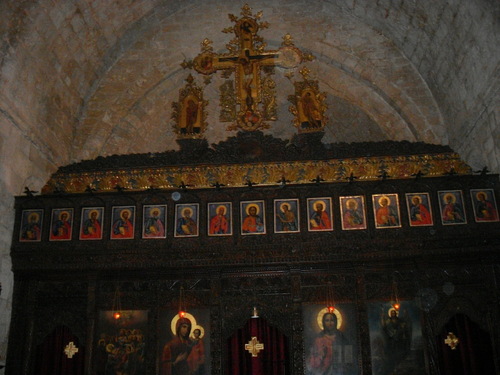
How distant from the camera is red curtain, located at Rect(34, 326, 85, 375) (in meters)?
9.27

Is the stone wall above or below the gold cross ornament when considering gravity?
above

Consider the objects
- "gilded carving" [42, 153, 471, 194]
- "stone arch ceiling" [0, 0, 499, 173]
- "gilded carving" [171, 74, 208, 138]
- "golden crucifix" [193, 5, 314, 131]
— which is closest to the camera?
"gilded carving" [42, 153, 471, 194]

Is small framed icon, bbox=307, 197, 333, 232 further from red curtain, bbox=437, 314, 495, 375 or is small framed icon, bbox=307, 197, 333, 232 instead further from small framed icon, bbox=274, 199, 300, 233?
red curtain, bbox=437, 314, 495, 375

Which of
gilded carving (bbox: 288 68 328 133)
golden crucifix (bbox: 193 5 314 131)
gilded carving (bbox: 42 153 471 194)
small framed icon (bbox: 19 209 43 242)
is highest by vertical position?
golden crucifix (bbox: 193 5 314 131)

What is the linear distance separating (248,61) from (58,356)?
22.0ft

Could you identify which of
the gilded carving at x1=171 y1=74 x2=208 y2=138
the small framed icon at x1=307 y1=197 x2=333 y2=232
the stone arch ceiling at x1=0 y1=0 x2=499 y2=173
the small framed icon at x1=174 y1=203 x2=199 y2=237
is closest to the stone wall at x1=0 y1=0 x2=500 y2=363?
the stone arch ceiling at x1=0 y1=0 x2=499 y2=173

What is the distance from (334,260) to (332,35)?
6226 mm

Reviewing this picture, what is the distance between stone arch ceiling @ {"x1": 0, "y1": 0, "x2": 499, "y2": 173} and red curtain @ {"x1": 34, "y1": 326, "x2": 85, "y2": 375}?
3631 millimetres

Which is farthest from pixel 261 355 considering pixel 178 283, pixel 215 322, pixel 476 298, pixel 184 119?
pixel 184 119

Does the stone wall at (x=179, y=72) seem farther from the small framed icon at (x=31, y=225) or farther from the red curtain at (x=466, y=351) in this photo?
the red curtain at (x=466, y=351)

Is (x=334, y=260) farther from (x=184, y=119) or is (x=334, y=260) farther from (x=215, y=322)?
(x=184, y=119)

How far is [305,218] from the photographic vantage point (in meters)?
9.65

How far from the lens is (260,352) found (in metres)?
9.31

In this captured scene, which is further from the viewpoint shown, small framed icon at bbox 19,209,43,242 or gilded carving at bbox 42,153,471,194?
gilded carving at bbox 42,153,471,194
